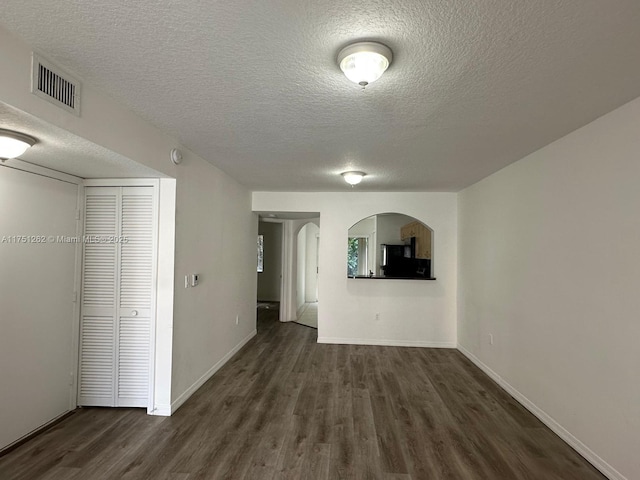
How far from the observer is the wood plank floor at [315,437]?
2.23 meters

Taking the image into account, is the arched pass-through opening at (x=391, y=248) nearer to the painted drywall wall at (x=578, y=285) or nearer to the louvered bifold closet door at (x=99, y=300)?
the painted drywall wall at (x=578, y=285)

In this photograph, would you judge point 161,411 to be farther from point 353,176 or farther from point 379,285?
point 379,285

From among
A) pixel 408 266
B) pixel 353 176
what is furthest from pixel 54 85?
pixel 408 266

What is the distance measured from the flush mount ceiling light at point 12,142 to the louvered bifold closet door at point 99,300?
118 centimetres

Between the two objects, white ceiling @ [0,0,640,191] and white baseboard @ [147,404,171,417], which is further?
white baseboard @ [147,404,171,417]

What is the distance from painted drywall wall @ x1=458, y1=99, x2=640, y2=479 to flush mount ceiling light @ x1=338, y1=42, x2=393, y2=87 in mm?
1709

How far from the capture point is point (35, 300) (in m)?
2.63

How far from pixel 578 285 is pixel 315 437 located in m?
2.38

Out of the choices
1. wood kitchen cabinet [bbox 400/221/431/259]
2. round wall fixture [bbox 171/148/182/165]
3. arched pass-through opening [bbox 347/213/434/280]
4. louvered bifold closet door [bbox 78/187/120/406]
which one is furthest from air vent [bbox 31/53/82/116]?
wood kitchen cabinet [bbox 400/221/431/259]

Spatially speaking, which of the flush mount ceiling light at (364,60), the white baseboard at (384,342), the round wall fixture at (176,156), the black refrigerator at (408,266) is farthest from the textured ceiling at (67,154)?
the black refrigerator at (408,266)

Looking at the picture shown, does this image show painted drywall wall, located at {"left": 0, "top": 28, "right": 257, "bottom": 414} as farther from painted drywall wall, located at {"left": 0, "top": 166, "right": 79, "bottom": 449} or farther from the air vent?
painted drywall wall, located at {"left": 0, "top": 166, "right": 79, "bottom": 449}

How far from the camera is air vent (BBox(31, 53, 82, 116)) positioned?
1.62 m

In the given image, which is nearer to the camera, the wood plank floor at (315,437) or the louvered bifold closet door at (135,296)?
the wood plank floor at (315,437)

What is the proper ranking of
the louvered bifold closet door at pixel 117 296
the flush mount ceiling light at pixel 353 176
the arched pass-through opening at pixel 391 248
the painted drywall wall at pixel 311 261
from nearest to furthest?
the louvered bifold closet door at pixel 117 296, the flush mount ceiling light at pixel 353 176, the arched pass-through opening at pixel 391 248, the painted drywall wall at pixel 311 261
